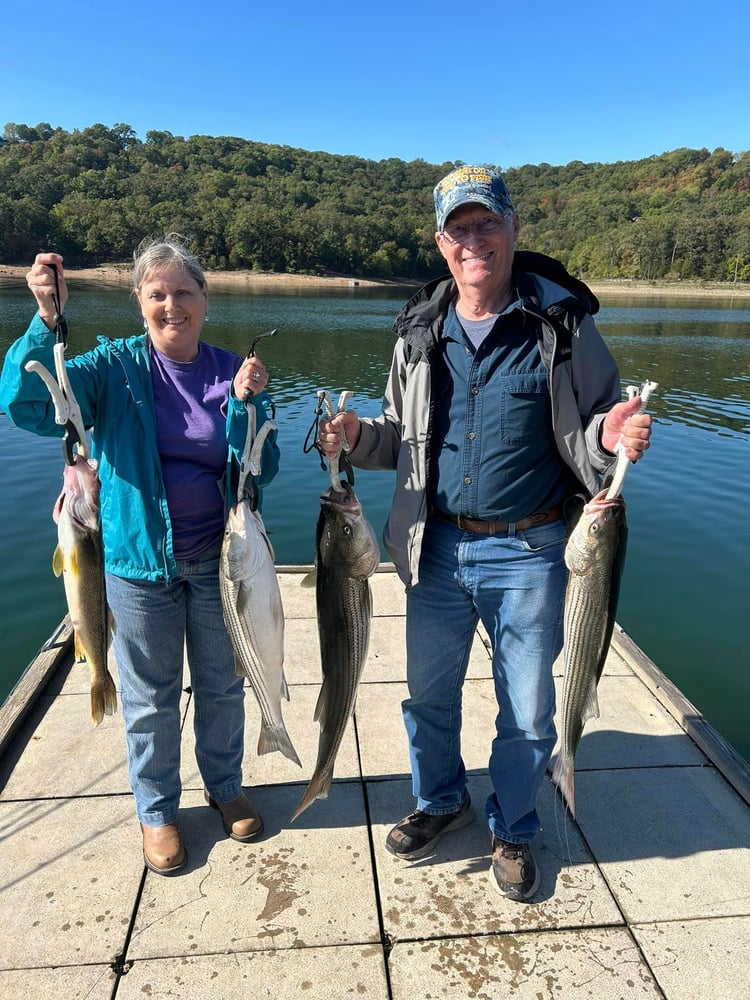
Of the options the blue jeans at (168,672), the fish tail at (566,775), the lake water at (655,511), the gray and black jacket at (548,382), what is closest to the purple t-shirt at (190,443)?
the blue jeans at (168,672)

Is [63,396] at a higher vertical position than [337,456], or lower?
higher

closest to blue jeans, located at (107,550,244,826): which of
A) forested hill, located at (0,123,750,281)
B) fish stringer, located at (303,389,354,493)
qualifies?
fish stringer, located at (303,389,354,493)

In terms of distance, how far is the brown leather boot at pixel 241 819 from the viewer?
3.24 metres

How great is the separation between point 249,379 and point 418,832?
7.78 feet

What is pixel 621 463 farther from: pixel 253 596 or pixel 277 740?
pixel 277 740

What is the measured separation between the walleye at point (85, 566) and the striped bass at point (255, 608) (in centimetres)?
57

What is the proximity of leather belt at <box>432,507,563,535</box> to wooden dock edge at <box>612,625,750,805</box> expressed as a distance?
2.17 metres

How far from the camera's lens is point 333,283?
9238 centimetres

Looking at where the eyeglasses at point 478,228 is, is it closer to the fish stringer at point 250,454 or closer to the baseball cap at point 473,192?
the baseball cap at point 473,192

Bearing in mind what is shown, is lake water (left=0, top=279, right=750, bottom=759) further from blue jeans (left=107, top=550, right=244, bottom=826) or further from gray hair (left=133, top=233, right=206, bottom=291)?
gray hair (left=133, top=233, right=206, bottom=291)

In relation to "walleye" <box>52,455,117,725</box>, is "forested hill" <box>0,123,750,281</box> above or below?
above

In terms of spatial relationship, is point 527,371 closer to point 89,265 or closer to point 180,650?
point 180,650

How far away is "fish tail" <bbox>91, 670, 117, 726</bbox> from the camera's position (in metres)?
2.92

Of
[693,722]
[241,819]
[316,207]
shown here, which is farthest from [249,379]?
[316,207]
